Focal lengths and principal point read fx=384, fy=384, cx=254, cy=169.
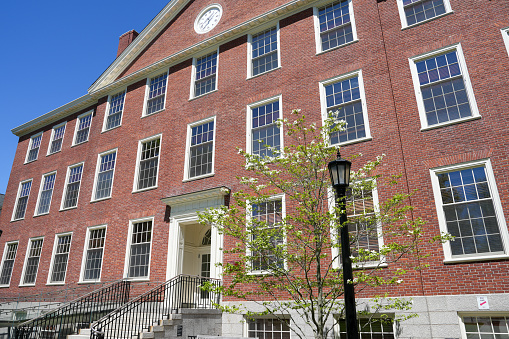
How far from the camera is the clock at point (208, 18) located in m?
18.3

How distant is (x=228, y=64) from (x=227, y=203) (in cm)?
644

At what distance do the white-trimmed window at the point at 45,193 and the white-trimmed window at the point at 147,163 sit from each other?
23.9 ft

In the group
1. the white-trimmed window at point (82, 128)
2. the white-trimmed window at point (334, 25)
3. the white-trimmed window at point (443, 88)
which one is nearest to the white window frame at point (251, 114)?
the white-trimmed window at point (334, 25)

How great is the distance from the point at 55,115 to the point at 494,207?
932 inches

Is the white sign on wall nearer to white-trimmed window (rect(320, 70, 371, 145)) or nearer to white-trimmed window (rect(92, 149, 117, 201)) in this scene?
white-trimmed window (rect(320, 70, 371, 145))

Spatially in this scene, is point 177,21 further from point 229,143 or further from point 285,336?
point 285,336

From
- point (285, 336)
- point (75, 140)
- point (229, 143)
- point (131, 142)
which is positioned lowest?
point (285, 336)

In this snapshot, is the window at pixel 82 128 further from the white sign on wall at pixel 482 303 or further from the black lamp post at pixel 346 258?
the white sign on wall at pixel 482 303

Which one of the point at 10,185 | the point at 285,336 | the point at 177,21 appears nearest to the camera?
the point at 285,336

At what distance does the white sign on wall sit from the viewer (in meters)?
8.94

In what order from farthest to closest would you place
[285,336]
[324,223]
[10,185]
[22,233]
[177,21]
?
[10,185] → [22,233] → [177,21] → [285,336] → [324,223]

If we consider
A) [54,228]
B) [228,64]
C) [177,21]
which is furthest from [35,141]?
[228,64]

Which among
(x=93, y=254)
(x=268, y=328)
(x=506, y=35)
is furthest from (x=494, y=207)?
(x=93, y=254)

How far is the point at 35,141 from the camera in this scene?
991 inches
